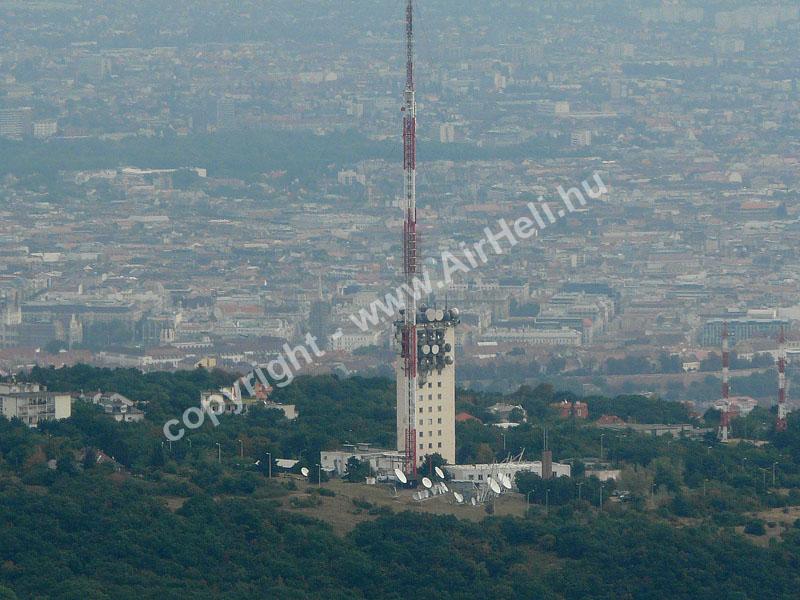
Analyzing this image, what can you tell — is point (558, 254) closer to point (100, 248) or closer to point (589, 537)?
point (100, 248)

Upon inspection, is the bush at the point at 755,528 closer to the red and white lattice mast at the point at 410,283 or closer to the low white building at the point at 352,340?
the red and white lattice mast at the point at 410,283

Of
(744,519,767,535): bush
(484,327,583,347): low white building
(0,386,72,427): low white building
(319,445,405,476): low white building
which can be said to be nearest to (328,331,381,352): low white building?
(484,327,583,347): low white building

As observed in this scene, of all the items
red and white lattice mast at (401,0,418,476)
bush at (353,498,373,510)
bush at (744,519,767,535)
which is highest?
red and white lattice mast at (401,0,418,476)

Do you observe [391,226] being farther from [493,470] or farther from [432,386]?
[493,470]

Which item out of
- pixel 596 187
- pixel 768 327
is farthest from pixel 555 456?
pixel 596 187

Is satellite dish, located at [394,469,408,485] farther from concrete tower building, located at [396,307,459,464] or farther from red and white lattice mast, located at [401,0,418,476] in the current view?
concrete tower building, located at [396,307,459,464]

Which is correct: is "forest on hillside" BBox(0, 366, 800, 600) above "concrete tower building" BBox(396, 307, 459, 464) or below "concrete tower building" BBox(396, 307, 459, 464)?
below

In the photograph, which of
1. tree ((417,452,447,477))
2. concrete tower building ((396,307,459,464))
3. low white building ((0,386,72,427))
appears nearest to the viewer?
tree ((417,452,447,477))

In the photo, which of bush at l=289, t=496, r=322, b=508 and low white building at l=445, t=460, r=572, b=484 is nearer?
bush at l=289, t=496, r=322, b=508
